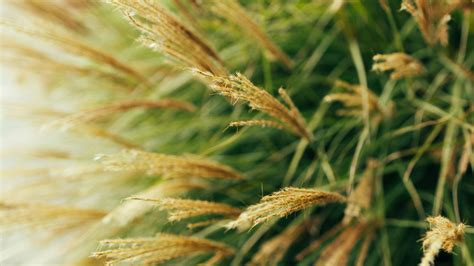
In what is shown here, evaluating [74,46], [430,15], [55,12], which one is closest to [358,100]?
[430,15]

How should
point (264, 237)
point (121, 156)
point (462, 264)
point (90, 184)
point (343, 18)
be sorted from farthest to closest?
point (90, 184) → point (264, 237) → point (343, 18) → point (462, 264) → point (121, 156)

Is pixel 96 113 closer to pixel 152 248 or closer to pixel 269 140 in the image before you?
pixel 152 248

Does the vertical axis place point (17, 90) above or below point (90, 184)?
above

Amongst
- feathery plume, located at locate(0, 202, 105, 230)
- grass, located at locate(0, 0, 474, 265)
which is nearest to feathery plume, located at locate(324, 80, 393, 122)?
grass, located at locate(0, 0, 474, 265)

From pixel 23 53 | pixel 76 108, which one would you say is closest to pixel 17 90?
pixel 76 108

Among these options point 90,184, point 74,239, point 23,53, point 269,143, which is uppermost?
A: point 23,53

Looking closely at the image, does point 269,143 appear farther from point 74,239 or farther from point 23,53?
point 23,53

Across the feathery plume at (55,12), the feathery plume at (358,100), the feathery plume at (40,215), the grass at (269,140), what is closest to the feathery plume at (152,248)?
the grass at (269,140)

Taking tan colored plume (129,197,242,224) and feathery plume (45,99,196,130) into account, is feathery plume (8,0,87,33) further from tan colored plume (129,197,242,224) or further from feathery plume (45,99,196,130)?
tan colored plume (129,197,242,224)
